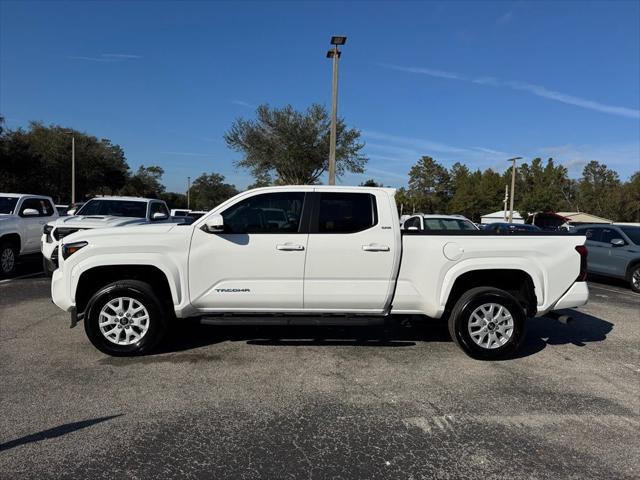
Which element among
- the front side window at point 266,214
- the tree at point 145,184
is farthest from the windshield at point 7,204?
the tree at point 145,184

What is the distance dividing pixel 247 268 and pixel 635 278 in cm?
1014

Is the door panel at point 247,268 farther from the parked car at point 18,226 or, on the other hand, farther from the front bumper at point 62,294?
the parked car at point 18,226

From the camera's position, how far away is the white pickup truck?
5066 millimetres

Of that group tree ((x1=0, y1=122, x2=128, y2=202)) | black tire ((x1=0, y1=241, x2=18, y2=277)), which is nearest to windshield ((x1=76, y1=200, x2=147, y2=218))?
black tire ((x1=0, y1=241, x2=18, y2=277))

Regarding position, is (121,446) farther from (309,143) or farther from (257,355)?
(309,143)

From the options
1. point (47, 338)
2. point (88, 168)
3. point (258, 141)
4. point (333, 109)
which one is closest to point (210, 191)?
point (88, 168)

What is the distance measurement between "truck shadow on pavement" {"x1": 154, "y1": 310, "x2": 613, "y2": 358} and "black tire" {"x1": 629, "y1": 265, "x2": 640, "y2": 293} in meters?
5.08

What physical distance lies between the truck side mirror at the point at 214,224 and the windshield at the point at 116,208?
6.40 meters

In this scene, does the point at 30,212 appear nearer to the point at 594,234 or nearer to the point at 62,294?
the point at 62,294

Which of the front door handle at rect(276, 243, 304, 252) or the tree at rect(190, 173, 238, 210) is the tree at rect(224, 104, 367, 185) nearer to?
the front door handle at rect(276, 243, 304, 252)

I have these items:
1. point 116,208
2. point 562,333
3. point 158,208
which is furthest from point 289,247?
point 158,208

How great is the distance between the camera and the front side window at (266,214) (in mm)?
5176

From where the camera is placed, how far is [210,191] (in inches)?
3794

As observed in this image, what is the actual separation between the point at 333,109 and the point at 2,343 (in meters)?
12.5
